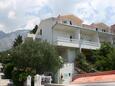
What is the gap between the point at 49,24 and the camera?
46750 millimetres

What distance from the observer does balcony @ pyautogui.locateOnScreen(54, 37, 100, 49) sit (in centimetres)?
4369

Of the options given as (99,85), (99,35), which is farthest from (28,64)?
(99,85)

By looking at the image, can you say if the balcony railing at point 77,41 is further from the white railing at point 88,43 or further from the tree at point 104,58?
the tree at point 104,58

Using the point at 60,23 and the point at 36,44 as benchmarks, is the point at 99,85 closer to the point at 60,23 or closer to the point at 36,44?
the point at 36,44

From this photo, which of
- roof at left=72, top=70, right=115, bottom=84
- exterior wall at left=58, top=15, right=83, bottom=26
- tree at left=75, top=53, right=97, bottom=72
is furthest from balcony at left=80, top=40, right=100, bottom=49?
roof at left=72, top=70, right=115, bottom=84

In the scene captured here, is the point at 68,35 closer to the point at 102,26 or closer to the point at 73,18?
the point at 73,18

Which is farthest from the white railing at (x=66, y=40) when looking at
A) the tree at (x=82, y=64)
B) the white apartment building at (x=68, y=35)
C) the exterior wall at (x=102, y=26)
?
the exterior wall at (x=102, y=26)

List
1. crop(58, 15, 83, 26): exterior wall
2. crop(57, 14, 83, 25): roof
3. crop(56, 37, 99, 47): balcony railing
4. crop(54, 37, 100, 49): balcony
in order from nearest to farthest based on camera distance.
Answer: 1. crop(54, 37, 100, 49): balcony
2. crop(56, 37, 99, 47): balcony railing
3. crop(58, 15, 83, 26): exterior wall
4. crop(57, 14, 83, 25): roof

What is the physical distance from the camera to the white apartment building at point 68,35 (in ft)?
147

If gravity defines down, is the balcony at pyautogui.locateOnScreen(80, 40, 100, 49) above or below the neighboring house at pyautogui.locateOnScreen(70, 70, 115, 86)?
above

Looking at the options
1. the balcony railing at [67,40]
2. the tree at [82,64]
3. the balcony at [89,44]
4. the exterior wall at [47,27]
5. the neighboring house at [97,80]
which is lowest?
the neighboring house at [97,80]

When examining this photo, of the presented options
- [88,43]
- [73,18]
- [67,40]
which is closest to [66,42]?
[67,40]

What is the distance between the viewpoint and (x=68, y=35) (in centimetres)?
4850

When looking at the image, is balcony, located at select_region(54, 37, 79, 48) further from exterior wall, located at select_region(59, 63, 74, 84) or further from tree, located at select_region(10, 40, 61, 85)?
tree, located at select_region(10, 40, 61, 85)
